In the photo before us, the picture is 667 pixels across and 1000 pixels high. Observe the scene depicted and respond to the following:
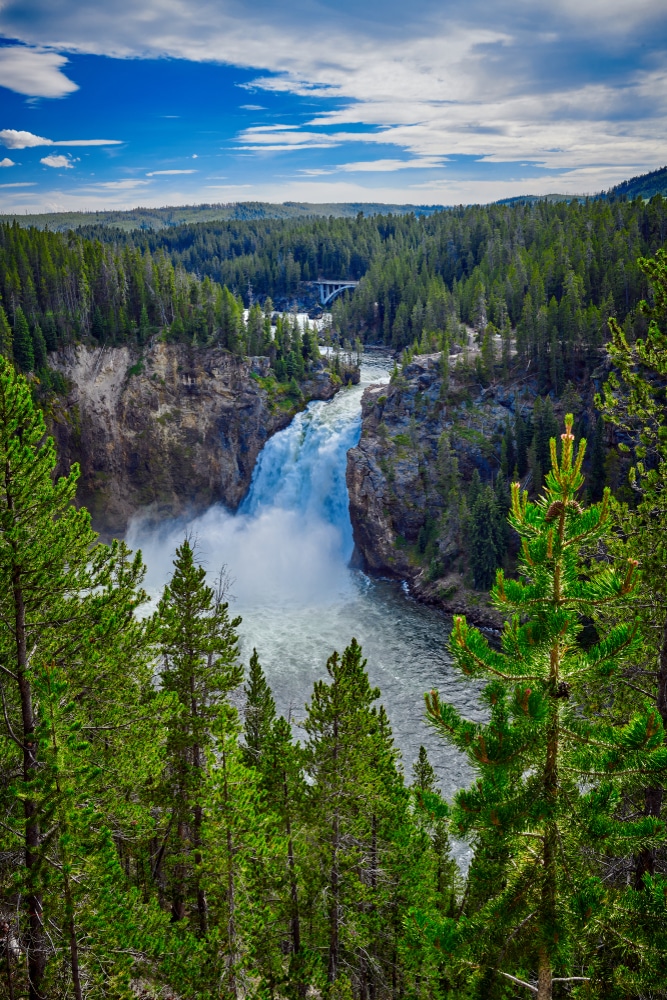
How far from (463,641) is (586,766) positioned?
1.84m

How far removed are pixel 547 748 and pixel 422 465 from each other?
65.9 m

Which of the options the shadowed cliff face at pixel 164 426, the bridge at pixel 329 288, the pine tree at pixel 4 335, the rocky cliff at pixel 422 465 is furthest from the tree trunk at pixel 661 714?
the bridge at pixel 329 288

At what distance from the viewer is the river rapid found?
47.7m

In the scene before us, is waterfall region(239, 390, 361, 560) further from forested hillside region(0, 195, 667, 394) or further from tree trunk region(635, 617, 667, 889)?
tree trunk region(635, 617, 667, 889)

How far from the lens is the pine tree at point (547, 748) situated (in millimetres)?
6762

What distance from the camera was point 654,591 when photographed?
461 inches

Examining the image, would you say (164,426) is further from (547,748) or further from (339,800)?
(547,748)

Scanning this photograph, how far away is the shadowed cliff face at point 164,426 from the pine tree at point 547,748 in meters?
78.7

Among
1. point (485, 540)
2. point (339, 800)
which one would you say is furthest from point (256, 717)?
point (485, 540)

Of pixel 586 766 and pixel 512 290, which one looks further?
pixel 512 290

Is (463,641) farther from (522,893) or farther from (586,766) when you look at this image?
(522,893)

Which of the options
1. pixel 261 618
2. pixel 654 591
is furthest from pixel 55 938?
pixel 261 618

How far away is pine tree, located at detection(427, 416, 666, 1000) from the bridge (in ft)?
505

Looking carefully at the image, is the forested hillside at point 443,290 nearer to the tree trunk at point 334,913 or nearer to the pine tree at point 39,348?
the pine tree at point 39,348
